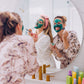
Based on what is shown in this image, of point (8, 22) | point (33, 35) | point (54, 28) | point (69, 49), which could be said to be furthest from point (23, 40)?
point (69, 49)

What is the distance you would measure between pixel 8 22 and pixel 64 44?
61cm

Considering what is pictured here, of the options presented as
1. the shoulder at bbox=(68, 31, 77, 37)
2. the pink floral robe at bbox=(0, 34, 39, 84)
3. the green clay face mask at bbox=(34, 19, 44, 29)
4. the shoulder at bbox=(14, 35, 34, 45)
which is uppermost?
the green clay face mask at bbox=(34, 19, 44, 29)

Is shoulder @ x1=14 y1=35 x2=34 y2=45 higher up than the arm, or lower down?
higher up

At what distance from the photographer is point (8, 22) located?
1.53 metres

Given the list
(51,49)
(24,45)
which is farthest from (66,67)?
(24,45)

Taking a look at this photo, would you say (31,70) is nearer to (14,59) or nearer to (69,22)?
(14,59)

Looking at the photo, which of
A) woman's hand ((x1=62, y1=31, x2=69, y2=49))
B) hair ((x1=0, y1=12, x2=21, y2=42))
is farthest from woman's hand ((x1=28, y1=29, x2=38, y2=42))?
woman's hand ((x1=62, y1=31, x2=69, y2=49))

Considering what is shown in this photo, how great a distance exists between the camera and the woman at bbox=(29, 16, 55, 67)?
1433 millimetres

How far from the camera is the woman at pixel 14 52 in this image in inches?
59.7

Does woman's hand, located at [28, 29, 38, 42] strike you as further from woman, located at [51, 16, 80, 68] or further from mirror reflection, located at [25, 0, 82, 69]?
woman, located at [51, 16, 80, 68]

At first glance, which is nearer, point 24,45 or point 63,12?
point 63,12

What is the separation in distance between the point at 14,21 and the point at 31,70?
0.53 meters

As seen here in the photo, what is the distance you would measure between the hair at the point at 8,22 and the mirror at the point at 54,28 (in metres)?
0.06

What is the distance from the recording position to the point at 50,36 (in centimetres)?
143
